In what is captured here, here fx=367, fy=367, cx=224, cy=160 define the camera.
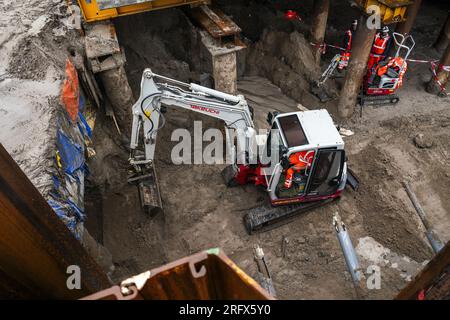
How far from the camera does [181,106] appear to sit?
7.68 metres

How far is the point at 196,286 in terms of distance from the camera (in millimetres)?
2738

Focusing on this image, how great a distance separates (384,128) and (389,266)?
4542 millimetres

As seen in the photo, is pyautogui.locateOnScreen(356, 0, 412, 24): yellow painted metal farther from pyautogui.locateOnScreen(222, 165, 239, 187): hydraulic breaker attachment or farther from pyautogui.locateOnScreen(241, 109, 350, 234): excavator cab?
pyautogui.locateOnScreen(222, 165, 239, 187): hydraulic breaker attachment

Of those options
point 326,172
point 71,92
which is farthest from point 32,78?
point 326,172

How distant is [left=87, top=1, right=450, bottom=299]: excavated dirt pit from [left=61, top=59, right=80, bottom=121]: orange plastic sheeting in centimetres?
163

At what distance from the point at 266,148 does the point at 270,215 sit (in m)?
1.54

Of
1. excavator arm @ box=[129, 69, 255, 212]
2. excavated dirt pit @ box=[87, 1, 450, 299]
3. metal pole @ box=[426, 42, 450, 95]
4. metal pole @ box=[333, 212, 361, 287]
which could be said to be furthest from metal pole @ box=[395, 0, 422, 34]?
metal pole @ box=[333, 212, 361, 287]

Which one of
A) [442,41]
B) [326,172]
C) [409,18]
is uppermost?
[409,18]

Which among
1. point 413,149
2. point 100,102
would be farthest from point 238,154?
point 413,149

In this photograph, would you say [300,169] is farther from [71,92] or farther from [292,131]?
[71,92]

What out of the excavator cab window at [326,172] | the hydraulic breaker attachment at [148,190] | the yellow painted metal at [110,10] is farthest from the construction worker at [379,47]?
the hydraulic breaker attachment at [148,190]

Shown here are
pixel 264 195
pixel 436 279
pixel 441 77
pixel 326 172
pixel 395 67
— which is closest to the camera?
pixel 436 279

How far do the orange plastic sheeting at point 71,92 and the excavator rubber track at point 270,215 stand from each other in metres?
4.31

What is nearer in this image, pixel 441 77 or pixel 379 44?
pixel 379 44
